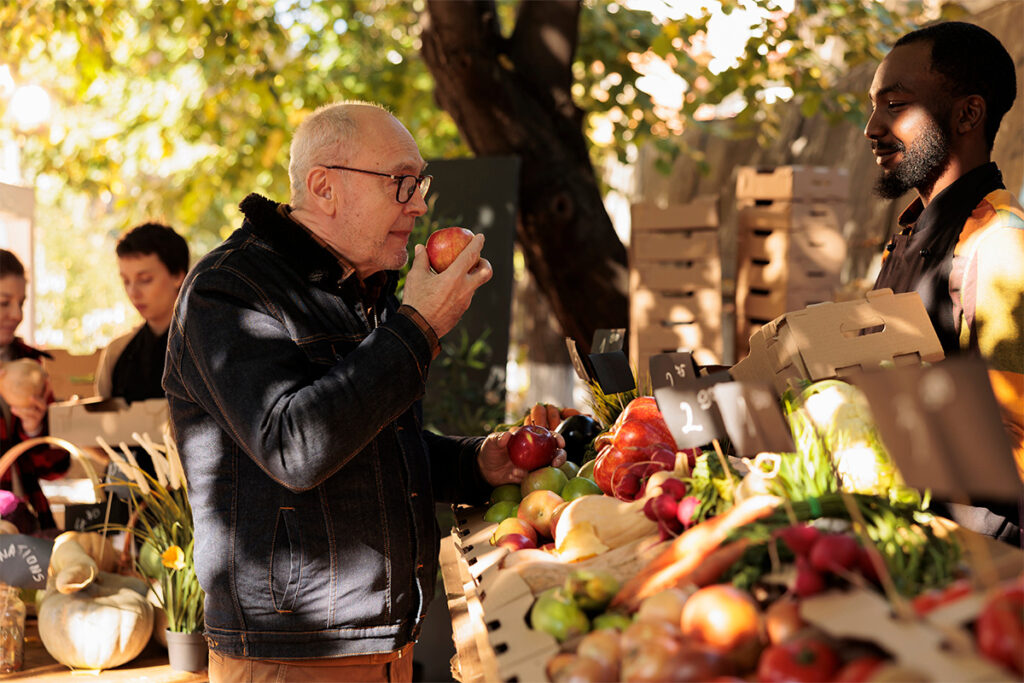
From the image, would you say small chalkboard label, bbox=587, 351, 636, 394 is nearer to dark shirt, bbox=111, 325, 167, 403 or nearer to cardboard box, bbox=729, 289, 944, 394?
cardboard box, bbox=729, 289, 944, 394

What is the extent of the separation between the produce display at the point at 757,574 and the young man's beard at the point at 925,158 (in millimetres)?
999

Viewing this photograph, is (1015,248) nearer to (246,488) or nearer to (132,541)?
(246,488)

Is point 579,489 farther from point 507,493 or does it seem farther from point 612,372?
point 612,372

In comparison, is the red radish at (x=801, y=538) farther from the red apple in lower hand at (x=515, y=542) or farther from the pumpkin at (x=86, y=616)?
the pumpkin at (x=86, y=616)

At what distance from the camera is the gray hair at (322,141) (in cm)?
210

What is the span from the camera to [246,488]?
6.48ft

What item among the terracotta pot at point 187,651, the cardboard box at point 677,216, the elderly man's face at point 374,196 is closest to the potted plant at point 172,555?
the terracotta pot at point 187,651

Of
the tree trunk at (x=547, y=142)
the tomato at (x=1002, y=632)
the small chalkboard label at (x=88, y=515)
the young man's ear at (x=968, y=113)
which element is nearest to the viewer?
the tomato at (x=1002, y=632)

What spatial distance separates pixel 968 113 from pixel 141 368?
3.18 m

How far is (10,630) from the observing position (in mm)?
3000

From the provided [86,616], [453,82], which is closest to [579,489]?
[86,616]

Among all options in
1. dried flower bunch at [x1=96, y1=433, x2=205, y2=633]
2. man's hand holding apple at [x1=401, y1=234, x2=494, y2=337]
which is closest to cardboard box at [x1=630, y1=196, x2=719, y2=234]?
dried flower bunch at [x1=96, y1=433, x2=205, y2=633]

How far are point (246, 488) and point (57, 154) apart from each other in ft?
25.0

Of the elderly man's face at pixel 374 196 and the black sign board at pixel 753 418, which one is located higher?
the elderly man's face at pixel 374 196
